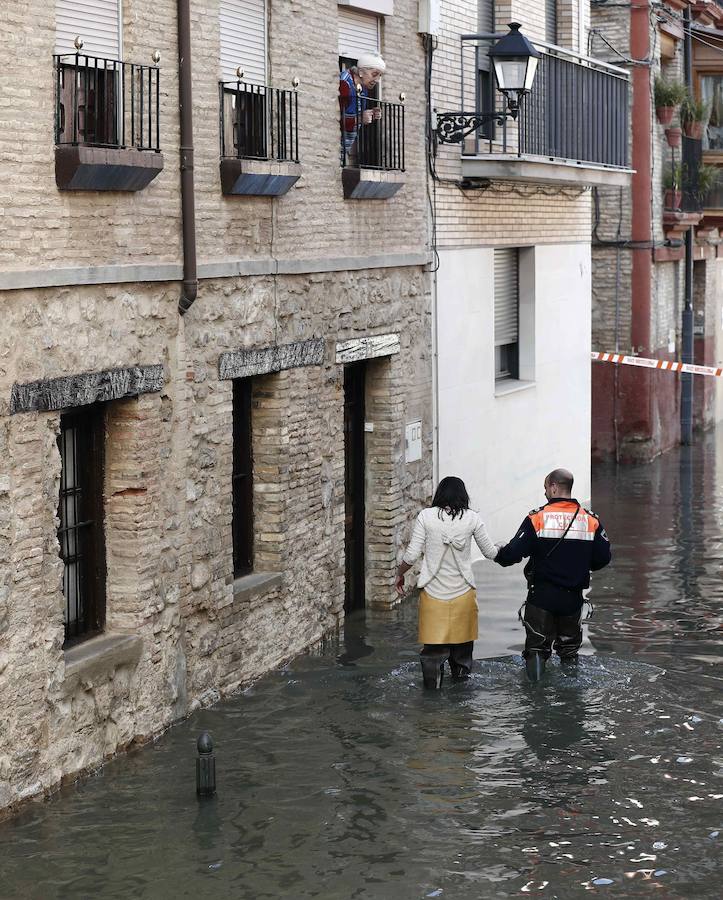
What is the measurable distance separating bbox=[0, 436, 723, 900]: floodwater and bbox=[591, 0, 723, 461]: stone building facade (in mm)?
13140

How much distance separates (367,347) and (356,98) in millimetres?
2138

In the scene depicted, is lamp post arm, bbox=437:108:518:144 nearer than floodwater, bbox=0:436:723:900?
No

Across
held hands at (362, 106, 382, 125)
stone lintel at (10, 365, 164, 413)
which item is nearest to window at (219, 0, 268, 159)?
held hands at (362, 106, 382, 125)

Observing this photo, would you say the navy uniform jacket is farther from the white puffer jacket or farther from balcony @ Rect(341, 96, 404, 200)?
balcony @ Rect(341, 96, 404, 200)

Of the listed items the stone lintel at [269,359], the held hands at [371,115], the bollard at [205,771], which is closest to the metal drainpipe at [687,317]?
the held hands at [371,115]

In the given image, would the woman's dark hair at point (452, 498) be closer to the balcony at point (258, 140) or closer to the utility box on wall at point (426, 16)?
the balcony at point (258, 140)

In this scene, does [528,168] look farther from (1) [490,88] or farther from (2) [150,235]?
(2) [150,235]

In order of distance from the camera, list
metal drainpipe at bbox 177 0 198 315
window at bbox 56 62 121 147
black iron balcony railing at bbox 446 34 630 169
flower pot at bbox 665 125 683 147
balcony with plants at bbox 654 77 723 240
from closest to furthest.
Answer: window at bbox 56 62 121 147
metal drainpipe at bbox 177 0 198 315
black iron balcony railing at bbox 446 34 630 169
balcony with plants at bbox 654 77 723 240
flower pot at bbox 665 125 683 147

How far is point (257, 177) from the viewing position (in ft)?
37.9

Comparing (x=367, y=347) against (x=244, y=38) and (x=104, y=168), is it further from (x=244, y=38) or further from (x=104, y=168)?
(x=104, y=168)

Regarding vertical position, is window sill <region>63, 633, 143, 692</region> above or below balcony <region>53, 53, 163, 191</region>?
below

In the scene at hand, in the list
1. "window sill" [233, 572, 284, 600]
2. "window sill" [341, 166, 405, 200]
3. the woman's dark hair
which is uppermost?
"window sill" [341, 166, 405, 200]

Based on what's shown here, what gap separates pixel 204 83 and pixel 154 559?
3317mm

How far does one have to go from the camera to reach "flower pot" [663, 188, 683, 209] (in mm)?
27406
